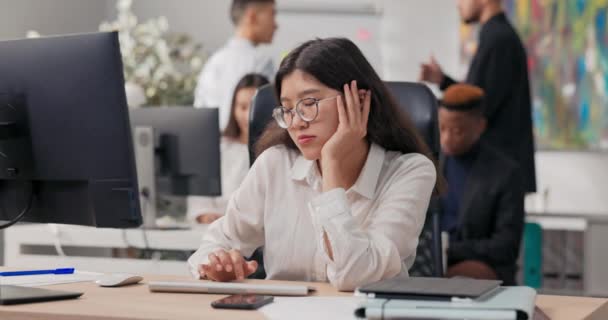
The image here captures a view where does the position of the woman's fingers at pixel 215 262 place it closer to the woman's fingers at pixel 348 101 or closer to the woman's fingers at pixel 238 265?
the woman's fingers at pixel 238 265

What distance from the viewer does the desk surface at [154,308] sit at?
1.54 m

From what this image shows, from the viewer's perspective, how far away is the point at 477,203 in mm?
3551

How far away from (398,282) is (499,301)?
169 millimetres

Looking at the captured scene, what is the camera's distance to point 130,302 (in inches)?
66.0

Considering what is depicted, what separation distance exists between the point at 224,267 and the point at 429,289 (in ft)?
1.87

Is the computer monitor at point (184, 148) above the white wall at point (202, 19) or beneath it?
beneath

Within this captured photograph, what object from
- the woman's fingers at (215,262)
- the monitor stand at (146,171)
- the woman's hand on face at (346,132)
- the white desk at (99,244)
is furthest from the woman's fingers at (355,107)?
the monitor stand at (146,171)

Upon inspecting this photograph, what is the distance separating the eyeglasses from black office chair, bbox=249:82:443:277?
349mm

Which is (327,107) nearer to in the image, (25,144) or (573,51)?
(25,144)

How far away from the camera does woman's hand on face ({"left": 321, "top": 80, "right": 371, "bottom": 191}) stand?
6.63 feet

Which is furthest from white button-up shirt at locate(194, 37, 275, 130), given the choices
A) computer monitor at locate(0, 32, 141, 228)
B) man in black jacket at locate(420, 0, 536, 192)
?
computer monitor at locate(0, 32, 141, 228)

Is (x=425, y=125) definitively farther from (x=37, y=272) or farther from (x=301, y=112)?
(x=37, y=272)

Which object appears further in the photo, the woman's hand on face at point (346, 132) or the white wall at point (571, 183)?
the white wall at point (571, 183)

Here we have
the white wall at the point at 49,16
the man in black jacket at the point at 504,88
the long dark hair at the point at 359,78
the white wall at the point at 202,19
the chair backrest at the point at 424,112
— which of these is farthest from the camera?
the white wall at the point at 202,19
